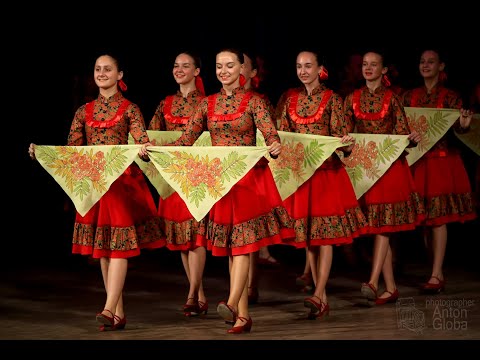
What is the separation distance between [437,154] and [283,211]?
1.58 m

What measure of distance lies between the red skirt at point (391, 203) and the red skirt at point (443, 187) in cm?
31

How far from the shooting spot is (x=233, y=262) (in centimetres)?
510

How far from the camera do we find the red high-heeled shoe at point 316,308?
5.53 m

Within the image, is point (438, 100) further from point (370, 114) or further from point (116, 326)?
point (116, 326)

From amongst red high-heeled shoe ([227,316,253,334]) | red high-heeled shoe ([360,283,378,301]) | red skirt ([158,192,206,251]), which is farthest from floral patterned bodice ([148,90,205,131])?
red high-heeled shoe ([360,283,378,301])

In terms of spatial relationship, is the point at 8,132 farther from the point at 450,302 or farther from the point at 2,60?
the point at 450,302

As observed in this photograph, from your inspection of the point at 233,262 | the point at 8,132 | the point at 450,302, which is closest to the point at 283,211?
the point at 233,262

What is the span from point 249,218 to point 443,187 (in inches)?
70.5

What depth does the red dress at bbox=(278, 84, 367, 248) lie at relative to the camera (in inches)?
221

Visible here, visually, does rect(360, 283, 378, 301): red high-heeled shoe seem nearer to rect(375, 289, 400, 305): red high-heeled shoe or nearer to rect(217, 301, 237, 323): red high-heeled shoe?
rect(375, 289, 400, 305): red high-heeled shoe

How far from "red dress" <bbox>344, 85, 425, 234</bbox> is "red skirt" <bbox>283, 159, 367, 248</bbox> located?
0.33 meters

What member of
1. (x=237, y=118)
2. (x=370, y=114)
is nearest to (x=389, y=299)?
(x=370, y=114)

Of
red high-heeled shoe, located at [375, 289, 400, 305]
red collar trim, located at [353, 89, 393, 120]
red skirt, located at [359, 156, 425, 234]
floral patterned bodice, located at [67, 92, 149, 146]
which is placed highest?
red collar trim, located at [353, 89, 393, 120]

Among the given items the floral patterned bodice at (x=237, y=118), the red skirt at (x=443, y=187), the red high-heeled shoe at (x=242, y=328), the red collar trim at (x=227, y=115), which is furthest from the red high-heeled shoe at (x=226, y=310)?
the red skirt at (x=443, y=187)
